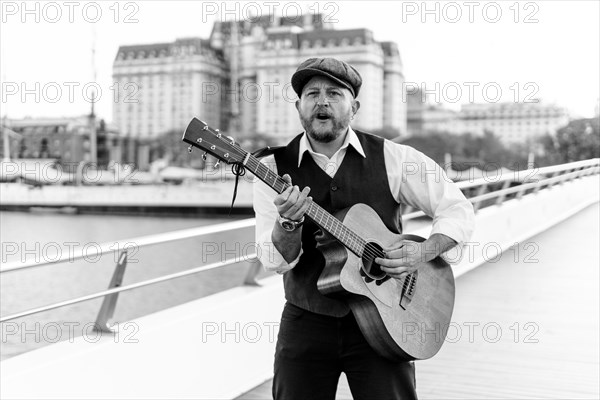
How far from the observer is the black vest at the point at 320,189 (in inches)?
86.9

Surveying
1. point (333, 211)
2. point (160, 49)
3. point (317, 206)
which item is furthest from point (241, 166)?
point (160, 49)

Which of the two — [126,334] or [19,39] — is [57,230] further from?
[126,334]

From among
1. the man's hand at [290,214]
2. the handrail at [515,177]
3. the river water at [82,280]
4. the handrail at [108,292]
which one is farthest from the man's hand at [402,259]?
the river water at [82,280]

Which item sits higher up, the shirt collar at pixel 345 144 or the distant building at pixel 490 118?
the distant building at pixel 490 118

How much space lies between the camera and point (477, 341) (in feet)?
16.8

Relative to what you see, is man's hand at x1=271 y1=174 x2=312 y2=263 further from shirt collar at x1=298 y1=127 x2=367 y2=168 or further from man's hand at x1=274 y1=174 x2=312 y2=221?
shirt collar at x1=298 y1=127 x2=367 y2=168

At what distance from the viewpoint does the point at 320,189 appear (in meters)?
2.22

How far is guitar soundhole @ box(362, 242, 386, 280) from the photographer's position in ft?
7.30

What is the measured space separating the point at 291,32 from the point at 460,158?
33838 mm

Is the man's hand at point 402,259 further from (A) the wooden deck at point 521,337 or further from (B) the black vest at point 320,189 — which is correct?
(A) the wooden deck at point 521,337

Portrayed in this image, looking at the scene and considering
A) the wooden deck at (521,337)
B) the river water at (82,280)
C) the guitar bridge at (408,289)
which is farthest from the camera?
the river water at (82,280)

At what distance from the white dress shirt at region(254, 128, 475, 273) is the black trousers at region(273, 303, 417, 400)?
18cm

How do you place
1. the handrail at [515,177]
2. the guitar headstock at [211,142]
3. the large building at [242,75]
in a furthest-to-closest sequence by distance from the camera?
the large building at [242,75] < the handrail at [515,177] < the guitar headstock at [211,142]

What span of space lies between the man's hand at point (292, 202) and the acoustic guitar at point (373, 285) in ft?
0.21
